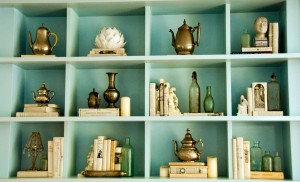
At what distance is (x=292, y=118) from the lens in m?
3.00

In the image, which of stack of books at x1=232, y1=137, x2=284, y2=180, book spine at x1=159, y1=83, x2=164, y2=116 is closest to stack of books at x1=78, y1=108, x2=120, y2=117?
book spine at x1=159, y1=83, x2=164, y2=116

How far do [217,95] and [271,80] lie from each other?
1.30 feet

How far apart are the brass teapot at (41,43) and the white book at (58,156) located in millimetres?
623

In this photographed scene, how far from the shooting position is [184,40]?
321cm

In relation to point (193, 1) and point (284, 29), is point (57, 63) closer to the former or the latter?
point (193, 1)

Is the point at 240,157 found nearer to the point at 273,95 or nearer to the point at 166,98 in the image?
the point at 273,95

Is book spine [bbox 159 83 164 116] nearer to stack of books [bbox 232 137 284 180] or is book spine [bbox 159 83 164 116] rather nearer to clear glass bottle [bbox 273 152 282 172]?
stack of books [bbox 232 137 284 180]

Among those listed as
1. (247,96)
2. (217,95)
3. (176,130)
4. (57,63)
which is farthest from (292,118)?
(57,63)

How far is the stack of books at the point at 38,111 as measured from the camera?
3.19m

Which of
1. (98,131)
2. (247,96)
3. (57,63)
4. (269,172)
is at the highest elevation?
(57,63)

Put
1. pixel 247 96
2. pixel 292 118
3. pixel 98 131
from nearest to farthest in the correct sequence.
Result: pixel 292 118
pixel 247 96
pixel 98 131

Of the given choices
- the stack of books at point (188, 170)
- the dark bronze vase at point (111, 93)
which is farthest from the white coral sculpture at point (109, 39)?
the stack of books at point (188, 170)

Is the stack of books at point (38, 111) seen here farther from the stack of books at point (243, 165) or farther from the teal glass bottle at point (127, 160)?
the stack of books at point (243, 165)

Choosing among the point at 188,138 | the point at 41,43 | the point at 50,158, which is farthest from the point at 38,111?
the point at 188,138
